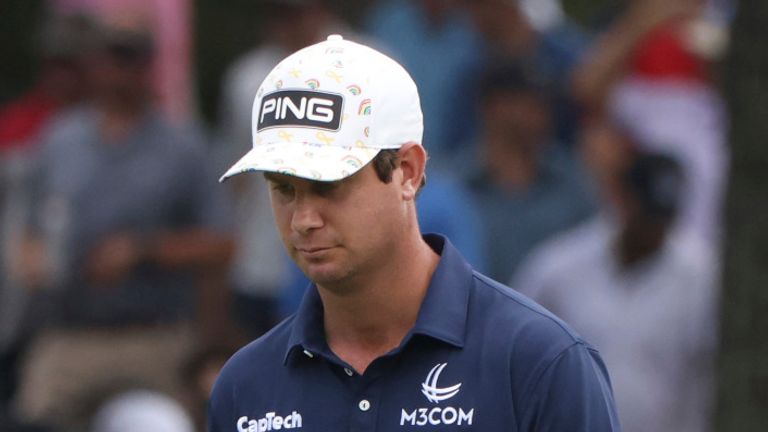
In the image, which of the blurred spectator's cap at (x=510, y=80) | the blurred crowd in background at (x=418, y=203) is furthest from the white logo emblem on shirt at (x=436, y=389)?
the blurred spectator's cap at (x=510, y=80)

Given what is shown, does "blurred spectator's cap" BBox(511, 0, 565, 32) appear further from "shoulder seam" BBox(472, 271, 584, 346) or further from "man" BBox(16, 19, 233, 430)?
"shoulder seam" BBox(472, 271, 584, 346)

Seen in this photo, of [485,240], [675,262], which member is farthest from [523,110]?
[675,262]

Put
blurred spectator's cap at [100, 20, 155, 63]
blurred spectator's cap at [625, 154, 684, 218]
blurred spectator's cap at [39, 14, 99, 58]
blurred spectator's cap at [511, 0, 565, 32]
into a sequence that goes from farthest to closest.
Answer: blurred spectator's cap at [511, 0, 565, 32] → blurred spectator's cap at [39, 14, 99, 58] → blurred spectator's cap at [100, 20, 155, 63] → blurred spectator's cap at [625, 154, 684, 218]

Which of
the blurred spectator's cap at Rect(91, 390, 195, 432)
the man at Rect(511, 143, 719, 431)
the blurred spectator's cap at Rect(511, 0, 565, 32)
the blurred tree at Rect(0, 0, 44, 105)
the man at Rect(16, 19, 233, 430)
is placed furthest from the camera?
the blurred tree at Rect(0, 0, 44, 105)

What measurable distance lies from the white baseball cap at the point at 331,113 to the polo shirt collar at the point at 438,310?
33 cm

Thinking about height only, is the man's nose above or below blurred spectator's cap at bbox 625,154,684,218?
below

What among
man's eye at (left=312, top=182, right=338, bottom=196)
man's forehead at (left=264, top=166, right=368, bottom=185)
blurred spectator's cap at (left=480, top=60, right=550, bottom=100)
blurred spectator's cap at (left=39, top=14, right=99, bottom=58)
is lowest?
man's eye at (left=312, top=182, right=338, bottom=196)

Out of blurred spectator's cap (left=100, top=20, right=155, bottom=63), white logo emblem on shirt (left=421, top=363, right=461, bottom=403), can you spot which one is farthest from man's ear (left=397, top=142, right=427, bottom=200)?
blurred spectator's cap (left=100, top=20, right=155, bottom=63)

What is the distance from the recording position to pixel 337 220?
146 inches

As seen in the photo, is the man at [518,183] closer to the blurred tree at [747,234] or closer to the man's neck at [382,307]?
the blurred tree at [747,234]

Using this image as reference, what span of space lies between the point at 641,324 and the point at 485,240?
1166 mm

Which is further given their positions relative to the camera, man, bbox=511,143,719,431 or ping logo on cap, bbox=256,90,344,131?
man, bbox=511,143,719,431

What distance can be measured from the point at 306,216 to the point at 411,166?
0.26m

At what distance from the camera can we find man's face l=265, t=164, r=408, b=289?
3.71 m
